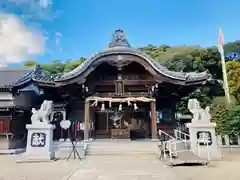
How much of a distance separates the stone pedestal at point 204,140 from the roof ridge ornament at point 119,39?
733 cm

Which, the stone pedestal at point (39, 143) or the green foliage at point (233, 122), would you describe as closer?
the stone pedestal at point (39, 143)

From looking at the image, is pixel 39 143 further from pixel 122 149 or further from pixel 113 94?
pixel 113 94

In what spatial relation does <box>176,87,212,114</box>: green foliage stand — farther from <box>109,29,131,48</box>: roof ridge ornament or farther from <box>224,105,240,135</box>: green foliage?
<box>109,29,131,48</box>: roof ridge ornament

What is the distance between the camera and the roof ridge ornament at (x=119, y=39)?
1423 centimetres

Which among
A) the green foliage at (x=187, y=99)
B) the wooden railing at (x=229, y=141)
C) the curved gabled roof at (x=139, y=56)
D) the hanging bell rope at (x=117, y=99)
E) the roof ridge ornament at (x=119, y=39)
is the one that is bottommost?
the wooden railing at (x=229, y=141)

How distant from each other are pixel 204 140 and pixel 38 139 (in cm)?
733

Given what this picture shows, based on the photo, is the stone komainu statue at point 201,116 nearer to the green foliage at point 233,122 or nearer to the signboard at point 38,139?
the green foliage at point 233,122

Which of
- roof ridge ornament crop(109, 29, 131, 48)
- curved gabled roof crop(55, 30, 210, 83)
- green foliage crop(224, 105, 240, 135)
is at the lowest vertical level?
green foliage crop(224, 105, 240, 135)

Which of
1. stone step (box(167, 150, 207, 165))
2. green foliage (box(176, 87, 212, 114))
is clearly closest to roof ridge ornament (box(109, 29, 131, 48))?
stone step (box(167, 150, 207, 165))

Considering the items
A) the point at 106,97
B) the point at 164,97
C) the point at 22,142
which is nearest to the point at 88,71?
the point at 106,97

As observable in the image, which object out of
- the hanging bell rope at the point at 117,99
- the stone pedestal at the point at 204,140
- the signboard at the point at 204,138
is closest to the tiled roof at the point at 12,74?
the hanging bell rope at the point at 117,99

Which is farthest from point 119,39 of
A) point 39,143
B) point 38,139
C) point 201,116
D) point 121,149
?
point 39,143

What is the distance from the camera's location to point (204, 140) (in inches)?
360

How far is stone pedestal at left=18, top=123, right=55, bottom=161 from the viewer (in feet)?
30.2
